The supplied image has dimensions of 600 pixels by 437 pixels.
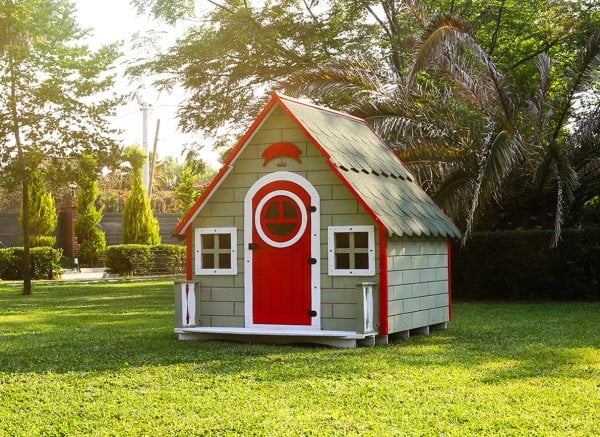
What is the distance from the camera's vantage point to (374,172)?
1199cm

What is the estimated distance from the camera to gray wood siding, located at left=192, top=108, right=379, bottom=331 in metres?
11.0

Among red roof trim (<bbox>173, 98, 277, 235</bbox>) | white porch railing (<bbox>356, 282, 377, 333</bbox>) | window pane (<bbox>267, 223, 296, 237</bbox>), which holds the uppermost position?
red roof trim (<bbox>173, 98, 277, 235</bbox>)

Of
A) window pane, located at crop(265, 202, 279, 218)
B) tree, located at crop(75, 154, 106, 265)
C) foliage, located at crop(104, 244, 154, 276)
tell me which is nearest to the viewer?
window pane, located at crop(265, 202, 279, 218)

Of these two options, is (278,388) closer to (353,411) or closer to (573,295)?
(353,411)

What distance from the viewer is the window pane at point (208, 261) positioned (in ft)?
38.9

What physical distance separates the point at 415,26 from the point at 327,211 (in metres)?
14.5

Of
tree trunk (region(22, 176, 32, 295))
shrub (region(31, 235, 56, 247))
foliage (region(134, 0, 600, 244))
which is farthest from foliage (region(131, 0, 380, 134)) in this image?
shrub (region(31, 235, 56, 247))

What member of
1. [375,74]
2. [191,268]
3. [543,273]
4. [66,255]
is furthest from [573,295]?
[66,255]

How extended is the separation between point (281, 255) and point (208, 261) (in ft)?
3.66

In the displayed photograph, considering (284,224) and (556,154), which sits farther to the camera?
(556,154)

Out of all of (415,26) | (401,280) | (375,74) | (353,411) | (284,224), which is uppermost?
(415,26)

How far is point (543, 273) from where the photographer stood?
19078 millimetres

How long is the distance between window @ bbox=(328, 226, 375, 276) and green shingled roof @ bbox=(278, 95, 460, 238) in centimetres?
38

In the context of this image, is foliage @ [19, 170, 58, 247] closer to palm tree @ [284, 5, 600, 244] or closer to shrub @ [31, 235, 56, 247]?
shrub @ [31, 235, 56, 247]
